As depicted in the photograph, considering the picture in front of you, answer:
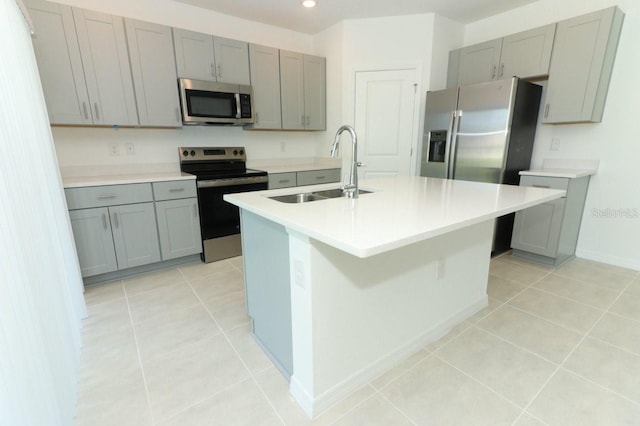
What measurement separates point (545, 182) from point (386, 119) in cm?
178

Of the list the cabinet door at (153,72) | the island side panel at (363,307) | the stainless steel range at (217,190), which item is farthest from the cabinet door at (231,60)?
the island side panel at (363,307)

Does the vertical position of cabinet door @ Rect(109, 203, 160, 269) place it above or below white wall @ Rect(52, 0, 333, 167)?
below

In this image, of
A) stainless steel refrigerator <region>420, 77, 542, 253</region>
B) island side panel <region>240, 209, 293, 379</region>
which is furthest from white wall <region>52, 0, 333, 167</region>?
island side panel <region>240, 209, 293, 379</region>

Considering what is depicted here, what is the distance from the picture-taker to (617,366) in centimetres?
160

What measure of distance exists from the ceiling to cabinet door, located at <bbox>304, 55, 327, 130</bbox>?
1.48 feet

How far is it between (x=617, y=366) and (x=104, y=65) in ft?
13.5

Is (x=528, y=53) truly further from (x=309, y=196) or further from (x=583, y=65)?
(x=309, y=196)

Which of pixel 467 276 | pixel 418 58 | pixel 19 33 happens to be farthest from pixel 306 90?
pixel 467 276

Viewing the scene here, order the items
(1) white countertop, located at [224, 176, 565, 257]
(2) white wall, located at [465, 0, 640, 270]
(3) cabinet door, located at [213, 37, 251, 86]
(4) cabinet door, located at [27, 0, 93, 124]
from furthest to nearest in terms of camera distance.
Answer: (3) cabinet door, located at [213, 37, 251, 86] < (2) white wall, located at [465, 0, 640, 270] < (4) cabinet door, located at [27, 0, 93, 124] < (1) white countertop, located at [224, 176, 565, 257]

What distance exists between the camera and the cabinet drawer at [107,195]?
7.71ft

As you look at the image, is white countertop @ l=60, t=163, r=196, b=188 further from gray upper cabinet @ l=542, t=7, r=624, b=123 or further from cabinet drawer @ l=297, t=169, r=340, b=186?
gray upper cabinet @ l=542, t=7, r=624, b=123

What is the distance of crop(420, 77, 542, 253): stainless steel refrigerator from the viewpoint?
2797mm

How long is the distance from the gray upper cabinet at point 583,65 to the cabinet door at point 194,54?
3276 mm

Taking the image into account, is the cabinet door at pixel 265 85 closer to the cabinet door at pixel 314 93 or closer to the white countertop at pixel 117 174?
the cabinet door at pixel 314 93
